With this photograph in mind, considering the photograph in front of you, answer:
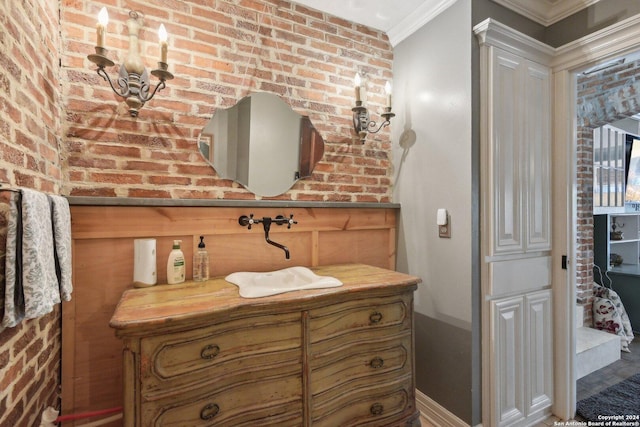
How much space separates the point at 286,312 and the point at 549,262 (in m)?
1.86

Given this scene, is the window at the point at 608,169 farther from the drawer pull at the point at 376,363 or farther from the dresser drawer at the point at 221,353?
the dresser drawer at the point at 221,353

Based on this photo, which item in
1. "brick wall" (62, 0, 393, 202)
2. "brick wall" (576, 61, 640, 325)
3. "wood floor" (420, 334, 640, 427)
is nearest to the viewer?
"brick wall" (62, 0, 393, 202)

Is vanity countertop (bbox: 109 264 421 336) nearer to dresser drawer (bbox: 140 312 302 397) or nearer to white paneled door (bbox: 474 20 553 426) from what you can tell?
dresser drawer (bbox: 140 312 302 397)

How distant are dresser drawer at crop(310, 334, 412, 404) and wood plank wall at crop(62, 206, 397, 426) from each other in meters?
0.72

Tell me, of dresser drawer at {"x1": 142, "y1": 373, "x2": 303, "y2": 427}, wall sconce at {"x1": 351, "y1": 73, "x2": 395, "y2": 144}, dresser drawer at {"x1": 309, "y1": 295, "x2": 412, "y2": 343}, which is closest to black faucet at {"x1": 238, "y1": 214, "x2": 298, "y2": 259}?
dresser drawer at {"x1": 309, "y1": 295, "x2": 412, "y2": 343}

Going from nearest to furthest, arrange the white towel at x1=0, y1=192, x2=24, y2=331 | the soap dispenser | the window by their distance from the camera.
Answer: the white towel at x1=0, y1=192, x2=24, y2=331
the soap dispenser
the window

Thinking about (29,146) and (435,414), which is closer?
(29,146)

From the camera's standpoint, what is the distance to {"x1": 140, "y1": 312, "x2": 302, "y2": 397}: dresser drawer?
1.09 meters

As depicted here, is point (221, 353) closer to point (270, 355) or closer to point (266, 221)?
point (270, 355)

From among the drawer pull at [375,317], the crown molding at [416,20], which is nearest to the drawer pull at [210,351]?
the drawer pull at [375,317]

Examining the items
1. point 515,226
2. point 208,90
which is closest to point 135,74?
point 208,90

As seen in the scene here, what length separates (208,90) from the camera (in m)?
1.80

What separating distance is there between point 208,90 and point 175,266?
1034mm

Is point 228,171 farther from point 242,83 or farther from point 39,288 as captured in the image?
point 39,288
